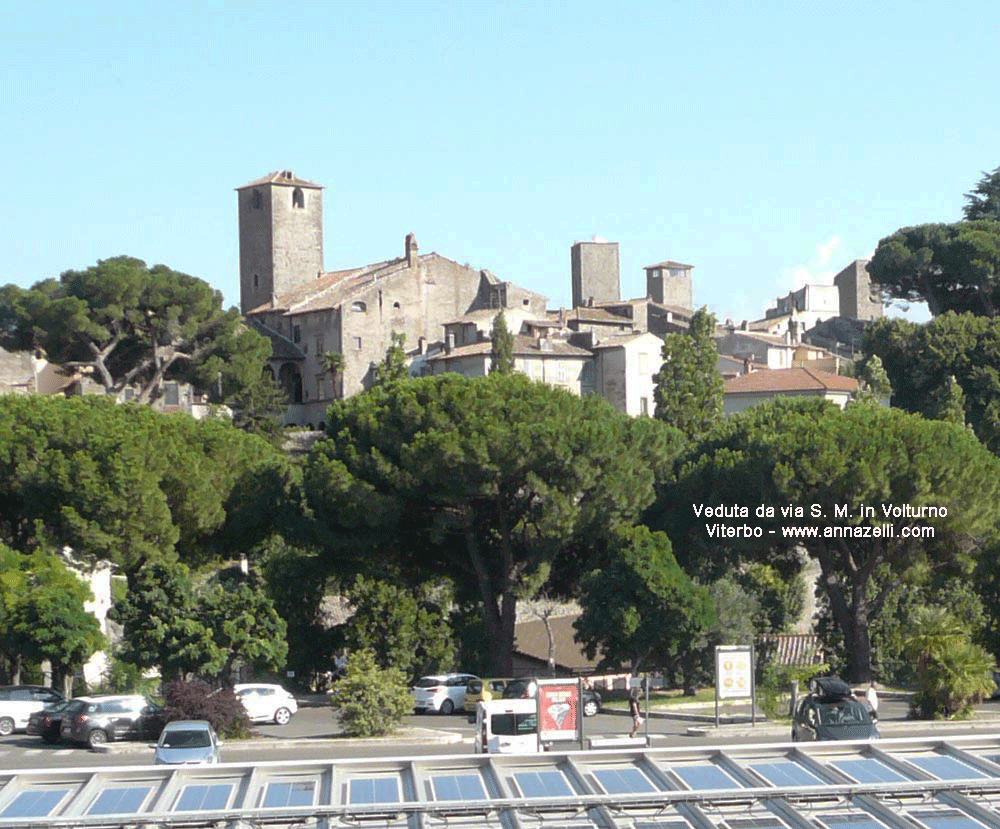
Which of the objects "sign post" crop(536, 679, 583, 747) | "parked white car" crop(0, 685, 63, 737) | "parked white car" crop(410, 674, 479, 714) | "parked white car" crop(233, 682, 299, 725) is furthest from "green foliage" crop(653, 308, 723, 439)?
"sign post" crop(536, 679, 583, 747)

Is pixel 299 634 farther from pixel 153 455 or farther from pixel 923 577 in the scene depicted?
pixel 923 577

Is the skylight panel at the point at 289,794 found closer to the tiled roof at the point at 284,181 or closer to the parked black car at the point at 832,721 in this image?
the parked black car at the point at 832,721

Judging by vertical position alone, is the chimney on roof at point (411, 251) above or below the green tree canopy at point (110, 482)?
above

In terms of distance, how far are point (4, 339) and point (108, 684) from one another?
42.1m

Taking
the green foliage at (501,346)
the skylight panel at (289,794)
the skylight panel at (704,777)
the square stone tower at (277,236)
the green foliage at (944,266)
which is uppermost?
the square stone tower at (277,236)

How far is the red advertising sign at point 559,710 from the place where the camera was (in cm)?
2759

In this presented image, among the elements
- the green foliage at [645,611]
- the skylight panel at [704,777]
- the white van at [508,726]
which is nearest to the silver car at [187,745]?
the white van at [508,726]

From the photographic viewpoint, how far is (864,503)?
43125mm

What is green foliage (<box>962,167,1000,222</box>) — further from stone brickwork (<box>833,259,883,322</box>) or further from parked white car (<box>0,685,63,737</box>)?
parked white car (<box>0,685,63,737</box>)

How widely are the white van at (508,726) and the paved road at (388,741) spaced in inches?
63.6

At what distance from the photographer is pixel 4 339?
79.1 metres

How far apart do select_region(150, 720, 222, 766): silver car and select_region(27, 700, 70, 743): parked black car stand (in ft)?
18.5

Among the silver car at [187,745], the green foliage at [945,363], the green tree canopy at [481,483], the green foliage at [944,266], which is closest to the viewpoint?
the silver car at [187,745]

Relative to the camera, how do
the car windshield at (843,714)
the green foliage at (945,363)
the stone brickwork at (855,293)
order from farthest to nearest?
the stone brickwork at (855,293) → the green foliage at (945,363) → the car windshield at (843,714)
